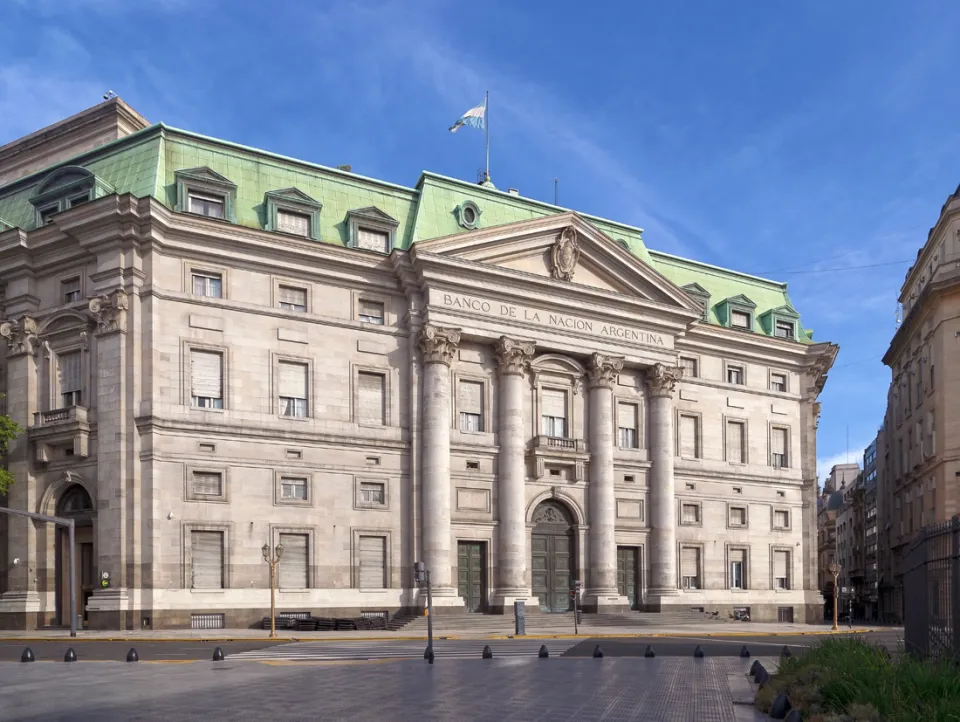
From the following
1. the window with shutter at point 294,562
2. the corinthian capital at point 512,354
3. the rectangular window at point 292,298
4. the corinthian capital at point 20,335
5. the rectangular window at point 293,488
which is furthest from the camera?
the corinthian capital at point 512,354

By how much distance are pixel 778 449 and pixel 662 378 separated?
13522 millimetres

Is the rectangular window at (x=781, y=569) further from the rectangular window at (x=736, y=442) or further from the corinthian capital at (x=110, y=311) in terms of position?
the corinthian capital at (x=110, y=311)

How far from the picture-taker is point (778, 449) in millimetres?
70625

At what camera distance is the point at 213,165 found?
170 ft

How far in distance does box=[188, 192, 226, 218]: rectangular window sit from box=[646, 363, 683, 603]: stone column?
26.1 metres

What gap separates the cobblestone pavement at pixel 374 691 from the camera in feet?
61.4

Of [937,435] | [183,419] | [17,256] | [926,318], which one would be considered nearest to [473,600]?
[183,419]

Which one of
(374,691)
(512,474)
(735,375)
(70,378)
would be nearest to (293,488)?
(70,378)

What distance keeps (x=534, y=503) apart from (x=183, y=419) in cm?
1945

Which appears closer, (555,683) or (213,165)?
(555,683)

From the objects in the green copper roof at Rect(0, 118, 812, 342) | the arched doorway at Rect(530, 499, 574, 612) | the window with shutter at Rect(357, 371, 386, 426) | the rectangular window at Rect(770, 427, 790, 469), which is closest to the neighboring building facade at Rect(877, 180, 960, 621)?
the rectangular window at Rect(770, 427, 790, 469)

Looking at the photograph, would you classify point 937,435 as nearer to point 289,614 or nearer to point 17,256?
point 289,614

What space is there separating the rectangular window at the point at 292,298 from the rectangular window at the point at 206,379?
4.19 m

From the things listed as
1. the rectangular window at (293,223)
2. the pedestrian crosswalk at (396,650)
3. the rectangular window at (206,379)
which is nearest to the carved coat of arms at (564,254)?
the rectangular window at (293,223)
